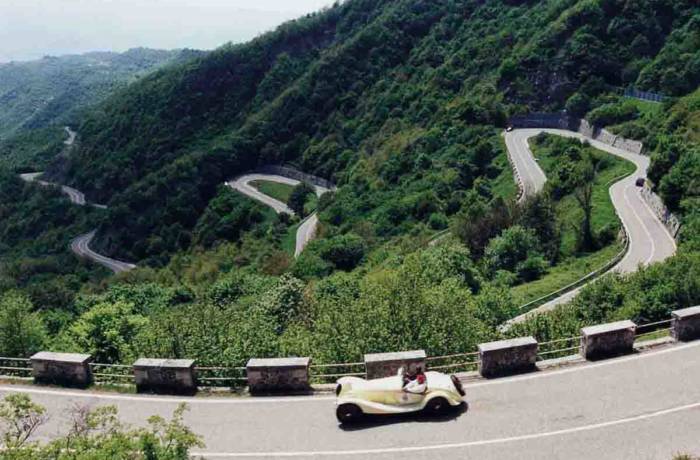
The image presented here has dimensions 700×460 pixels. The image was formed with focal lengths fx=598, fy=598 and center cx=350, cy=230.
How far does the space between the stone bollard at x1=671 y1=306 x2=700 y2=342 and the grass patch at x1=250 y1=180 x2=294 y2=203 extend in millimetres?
93623

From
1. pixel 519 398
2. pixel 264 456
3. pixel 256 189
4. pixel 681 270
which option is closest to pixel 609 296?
pixel 681 270

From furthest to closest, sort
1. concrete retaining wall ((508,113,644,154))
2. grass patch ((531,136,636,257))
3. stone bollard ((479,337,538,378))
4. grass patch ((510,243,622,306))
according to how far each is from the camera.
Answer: concrete retaining wall ((508,113,644,154)) → grass patch ((531,136,636,257)) → grass patch ((510,243,622,306)) → stone bollard ((479,337,538,378))

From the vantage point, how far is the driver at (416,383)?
15.5 m

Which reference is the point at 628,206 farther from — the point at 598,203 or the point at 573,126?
the point at 573,126

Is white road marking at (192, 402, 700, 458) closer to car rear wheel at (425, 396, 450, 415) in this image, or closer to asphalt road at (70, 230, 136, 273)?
car rear wheel at (425, 396, 450, 415)

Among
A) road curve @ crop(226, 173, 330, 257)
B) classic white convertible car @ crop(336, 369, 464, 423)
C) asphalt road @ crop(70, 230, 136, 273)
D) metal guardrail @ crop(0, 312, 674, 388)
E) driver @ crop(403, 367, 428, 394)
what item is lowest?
asphalt road @ crop(70, 230, 136, 273)

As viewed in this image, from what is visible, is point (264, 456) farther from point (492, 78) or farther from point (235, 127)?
point (235, 127)

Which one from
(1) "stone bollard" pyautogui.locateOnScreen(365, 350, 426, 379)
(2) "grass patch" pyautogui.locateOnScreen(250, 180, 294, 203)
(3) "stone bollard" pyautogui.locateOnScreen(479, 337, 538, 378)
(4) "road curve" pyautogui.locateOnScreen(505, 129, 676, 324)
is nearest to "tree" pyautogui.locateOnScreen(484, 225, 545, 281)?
(4) "road curve" pyautogui.locateOnScreen(505, 129, 676, 324)

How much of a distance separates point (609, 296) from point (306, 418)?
17.8 metres

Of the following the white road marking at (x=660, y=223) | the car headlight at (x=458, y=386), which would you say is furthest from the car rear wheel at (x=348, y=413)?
the white road marking at (x=660, y=223)

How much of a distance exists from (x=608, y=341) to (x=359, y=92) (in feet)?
367

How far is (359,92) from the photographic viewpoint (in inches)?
4921

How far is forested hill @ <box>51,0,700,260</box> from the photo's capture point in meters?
91.1

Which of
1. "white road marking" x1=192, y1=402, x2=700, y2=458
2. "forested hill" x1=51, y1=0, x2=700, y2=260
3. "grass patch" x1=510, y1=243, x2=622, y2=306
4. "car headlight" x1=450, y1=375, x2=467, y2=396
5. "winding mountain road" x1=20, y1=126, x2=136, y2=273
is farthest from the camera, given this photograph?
"winding mountain road" x1=20, y1=126, x2=136, y2=273
